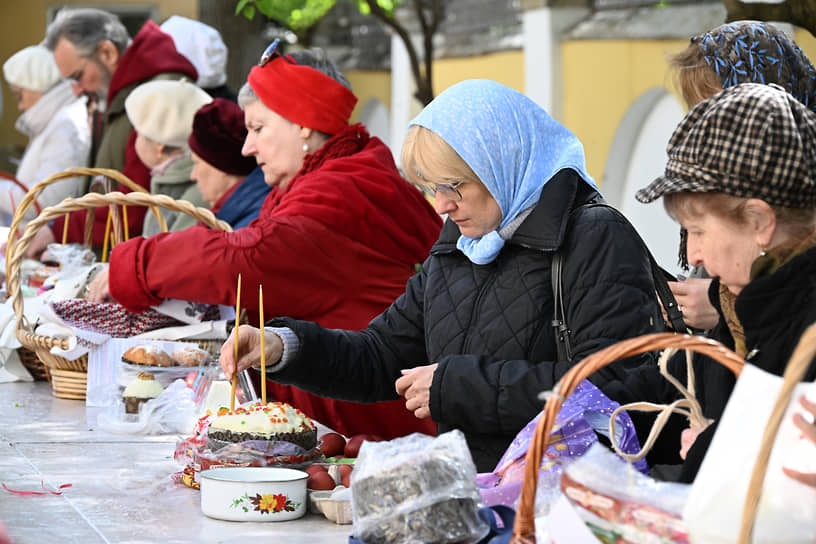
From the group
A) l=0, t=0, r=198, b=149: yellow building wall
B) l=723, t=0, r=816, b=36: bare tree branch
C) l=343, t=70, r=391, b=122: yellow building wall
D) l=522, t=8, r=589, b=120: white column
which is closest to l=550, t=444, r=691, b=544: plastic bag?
l=723, t=0, r=816, b=36: bare tree branch

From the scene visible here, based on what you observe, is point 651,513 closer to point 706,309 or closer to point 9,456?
point 706,309

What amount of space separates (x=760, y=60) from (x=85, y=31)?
4.97 m

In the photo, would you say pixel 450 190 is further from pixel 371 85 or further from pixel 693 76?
pixel 371 85

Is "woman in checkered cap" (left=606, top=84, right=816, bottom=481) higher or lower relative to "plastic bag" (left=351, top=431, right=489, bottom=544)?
higher

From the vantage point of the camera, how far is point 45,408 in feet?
11.8

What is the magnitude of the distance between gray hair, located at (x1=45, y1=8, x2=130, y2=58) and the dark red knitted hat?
7.71 ft

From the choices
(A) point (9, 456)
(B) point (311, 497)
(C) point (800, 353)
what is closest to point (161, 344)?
(A) point (9, 456)

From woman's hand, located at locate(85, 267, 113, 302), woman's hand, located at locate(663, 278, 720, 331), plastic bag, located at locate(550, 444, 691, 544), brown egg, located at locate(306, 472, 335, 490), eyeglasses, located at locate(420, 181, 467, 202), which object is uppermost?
eyeglasses, located at locate(420, 181, 467, 202)

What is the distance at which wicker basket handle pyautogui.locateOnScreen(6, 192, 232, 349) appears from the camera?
3.84m

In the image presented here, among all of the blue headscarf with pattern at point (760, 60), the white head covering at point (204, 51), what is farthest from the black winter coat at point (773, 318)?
the white head covering at point (204, 51)

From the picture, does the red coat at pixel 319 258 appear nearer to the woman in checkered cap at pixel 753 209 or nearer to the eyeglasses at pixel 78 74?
the woman in checkered cap at pixel 753 209

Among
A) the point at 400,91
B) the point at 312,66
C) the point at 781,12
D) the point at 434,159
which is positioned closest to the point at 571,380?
the point at 434,159

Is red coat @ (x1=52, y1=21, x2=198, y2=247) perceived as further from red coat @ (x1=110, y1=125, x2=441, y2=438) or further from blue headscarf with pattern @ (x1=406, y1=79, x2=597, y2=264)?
blue headscarf with pattern @ (x1=406, y1=79, x2=597, y2=264)

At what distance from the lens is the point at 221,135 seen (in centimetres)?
461
